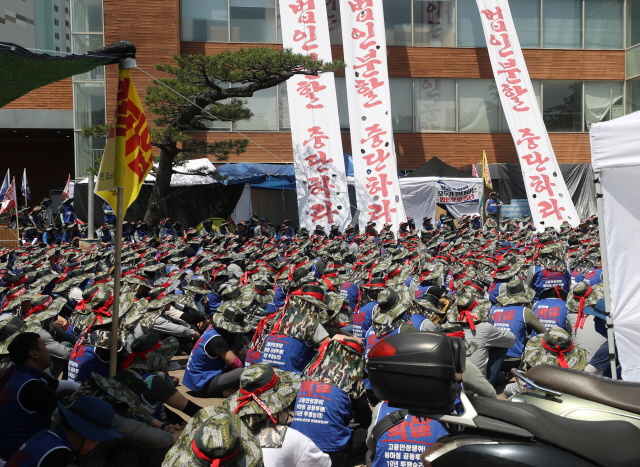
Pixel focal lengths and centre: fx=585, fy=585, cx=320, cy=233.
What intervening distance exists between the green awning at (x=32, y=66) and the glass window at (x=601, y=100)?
2925 cm

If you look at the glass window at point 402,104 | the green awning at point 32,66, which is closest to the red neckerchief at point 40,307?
the green awning at point 32,66

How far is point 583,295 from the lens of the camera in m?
6.36

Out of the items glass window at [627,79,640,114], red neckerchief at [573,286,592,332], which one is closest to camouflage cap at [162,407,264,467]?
red neckerchief at [573,286,592,332]

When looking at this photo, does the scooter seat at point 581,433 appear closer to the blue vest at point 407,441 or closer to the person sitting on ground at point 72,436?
the blue vest at point 407,441

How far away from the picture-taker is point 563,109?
94.0ft

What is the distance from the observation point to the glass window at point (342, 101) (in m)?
26.9

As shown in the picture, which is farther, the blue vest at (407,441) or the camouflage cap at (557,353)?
the camouflage cap at (557,353)

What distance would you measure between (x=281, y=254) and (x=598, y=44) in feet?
78.1

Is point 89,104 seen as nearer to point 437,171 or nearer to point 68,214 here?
point 68,214

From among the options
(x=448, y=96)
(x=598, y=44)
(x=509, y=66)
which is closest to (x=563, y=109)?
(x=598, y=44)

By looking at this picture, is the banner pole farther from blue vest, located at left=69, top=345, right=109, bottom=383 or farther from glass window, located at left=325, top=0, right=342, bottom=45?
glass window, located at left=325, top=0, right=342, bottom=45

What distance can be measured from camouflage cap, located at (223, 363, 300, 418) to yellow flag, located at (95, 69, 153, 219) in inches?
73.8

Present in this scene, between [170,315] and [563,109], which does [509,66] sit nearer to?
[563,109]

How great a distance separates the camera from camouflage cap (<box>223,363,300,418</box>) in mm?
3361
